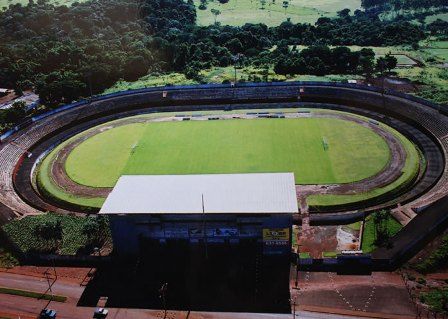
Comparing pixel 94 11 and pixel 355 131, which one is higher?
pixel 94 11

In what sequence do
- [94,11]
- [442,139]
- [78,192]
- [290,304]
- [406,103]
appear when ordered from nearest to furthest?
[290,304]
[78,192]
[442,139]
[406,103]
[94,11]

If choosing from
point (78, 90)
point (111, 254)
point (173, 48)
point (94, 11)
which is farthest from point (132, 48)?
point (111, 254)

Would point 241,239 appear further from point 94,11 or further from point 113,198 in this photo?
point 94,11

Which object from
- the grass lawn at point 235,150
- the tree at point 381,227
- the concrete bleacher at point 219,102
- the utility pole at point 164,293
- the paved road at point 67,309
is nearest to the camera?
the paved road at point 67,309

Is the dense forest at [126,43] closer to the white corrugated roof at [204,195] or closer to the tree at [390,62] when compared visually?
the tree at [390,62]

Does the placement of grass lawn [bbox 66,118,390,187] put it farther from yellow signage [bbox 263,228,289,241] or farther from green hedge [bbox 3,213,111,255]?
yellow signage [bbox 263,228,289,241]

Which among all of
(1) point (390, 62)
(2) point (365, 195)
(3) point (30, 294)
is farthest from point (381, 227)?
(1) point (390, 62)

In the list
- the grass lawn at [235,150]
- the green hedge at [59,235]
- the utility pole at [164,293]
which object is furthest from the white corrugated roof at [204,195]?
the grass lawn at [235,150]

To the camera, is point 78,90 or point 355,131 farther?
point 78,90

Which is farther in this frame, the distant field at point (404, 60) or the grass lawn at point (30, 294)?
the distant field at point (404, 60)
